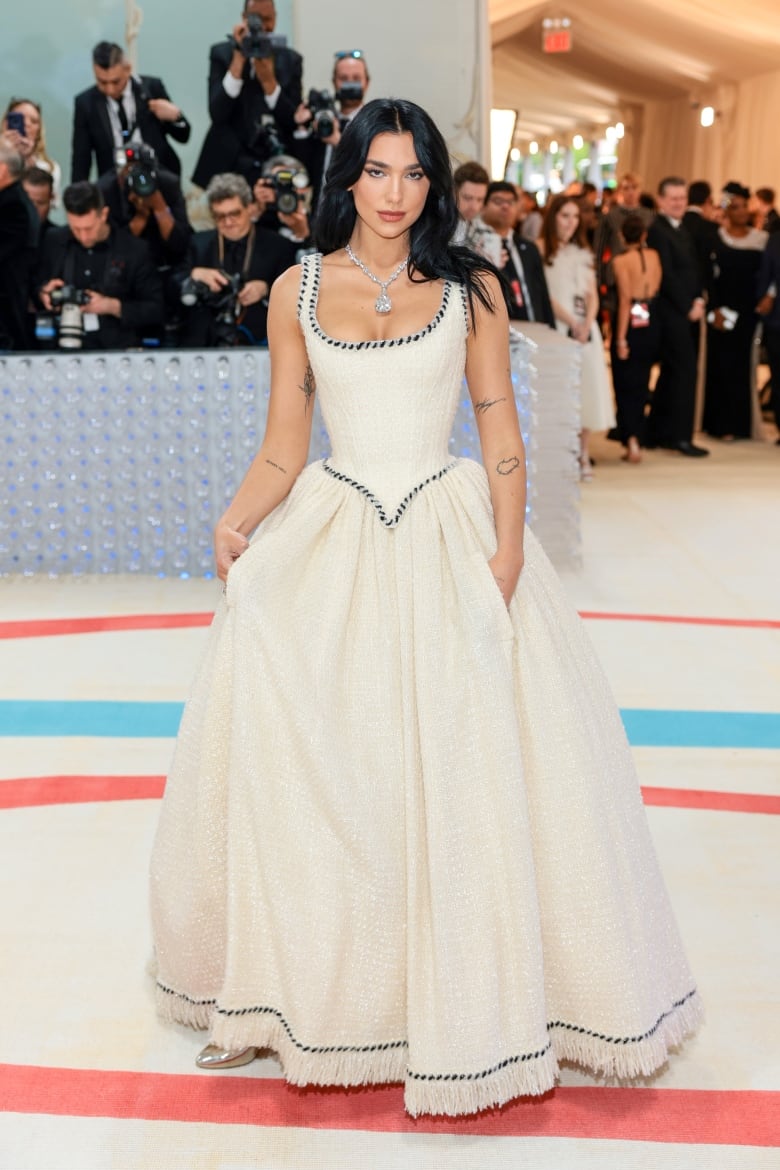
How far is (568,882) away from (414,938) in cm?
25

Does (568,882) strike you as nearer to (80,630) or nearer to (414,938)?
(414,938)

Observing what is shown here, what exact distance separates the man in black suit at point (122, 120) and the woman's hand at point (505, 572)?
4.71 metres

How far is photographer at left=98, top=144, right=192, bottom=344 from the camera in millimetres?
5848

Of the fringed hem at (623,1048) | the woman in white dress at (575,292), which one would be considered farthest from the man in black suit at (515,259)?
the fringed hem at (623,1048)

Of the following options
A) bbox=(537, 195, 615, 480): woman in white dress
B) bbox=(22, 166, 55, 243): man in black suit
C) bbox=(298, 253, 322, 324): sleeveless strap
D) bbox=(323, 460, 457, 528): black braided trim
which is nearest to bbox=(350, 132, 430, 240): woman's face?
bbox=(298, 253, 322, 324): sleeveless strap

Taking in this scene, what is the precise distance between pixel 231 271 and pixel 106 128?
123 centimetres

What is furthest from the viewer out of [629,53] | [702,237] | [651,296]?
[629,53]

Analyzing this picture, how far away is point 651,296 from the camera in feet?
27.2

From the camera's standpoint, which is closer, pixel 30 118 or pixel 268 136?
pixel 268 136

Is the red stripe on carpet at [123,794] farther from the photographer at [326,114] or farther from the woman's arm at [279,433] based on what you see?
the photographer at [326,114]

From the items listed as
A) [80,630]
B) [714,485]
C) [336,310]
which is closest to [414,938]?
[336,310]

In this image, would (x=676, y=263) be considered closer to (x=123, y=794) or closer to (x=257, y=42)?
(x=257, y=42)

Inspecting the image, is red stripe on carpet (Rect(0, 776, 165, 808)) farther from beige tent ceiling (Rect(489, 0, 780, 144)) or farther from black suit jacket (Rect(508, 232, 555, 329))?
beige tent ceiling (Rect(489, 0, 780, 144))

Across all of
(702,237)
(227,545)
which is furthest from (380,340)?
(702,237)
